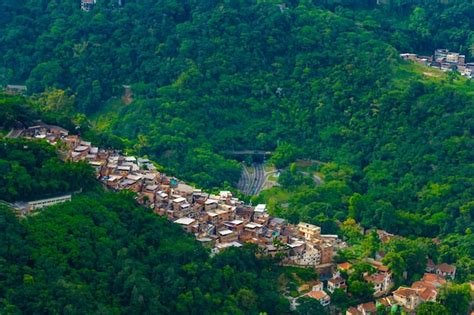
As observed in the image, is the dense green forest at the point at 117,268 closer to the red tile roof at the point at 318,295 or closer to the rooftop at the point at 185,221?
the rooftop at the point at 185,221

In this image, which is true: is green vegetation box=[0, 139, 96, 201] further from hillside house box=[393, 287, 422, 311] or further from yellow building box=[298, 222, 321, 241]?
hillside house box=[393, 287, 422, 311]

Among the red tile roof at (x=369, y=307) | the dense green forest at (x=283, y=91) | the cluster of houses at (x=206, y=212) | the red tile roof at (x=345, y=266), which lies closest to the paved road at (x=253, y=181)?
the dense green forest at (x=283, y=91)

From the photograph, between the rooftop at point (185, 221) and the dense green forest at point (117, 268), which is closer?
the dense green forest at point (117, 268)

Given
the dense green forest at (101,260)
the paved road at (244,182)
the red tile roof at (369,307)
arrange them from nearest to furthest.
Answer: the dense green forest at (101,260)
the red tile roof at (369,307)
the paved road at (244,182)

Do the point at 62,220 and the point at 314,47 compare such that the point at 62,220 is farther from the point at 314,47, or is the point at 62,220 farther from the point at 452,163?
the point at 314,47

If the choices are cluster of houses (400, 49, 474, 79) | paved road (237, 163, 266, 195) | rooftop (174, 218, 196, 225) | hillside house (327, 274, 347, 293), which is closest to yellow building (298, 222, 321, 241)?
hillside house (327, 274, 347, 293)

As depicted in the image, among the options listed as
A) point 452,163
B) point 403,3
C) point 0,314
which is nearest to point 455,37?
point 403,3
